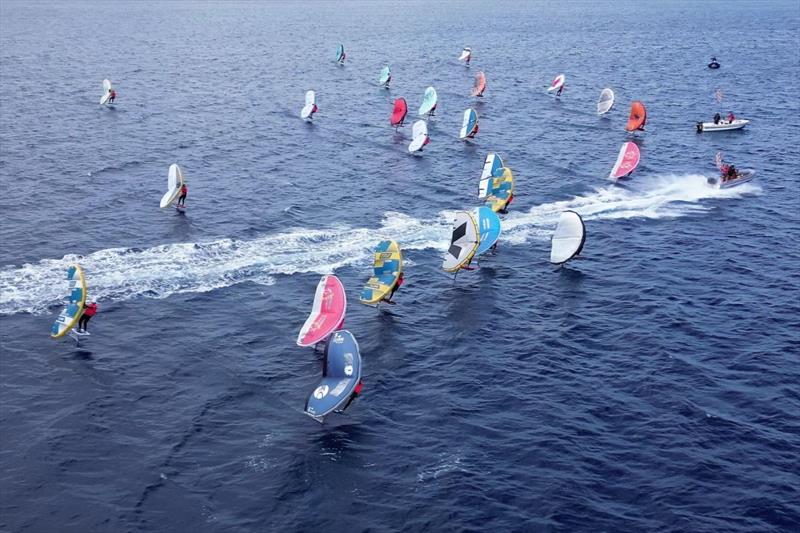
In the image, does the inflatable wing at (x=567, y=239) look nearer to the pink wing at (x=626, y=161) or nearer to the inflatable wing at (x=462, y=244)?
the inflatable wing at (x=462, y=244)

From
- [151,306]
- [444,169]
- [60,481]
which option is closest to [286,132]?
[444,169]

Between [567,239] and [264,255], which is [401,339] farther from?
[567,239]

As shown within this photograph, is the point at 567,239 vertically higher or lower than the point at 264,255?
higher

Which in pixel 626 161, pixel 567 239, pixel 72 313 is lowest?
pixel 72 313

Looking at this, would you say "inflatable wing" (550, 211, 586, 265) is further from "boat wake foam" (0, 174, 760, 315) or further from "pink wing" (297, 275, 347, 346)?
"pink wing" (297, 275, 347, 346)

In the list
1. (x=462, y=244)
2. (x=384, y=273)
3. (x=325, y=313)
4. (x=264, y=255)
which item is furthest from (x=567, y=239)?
(x=264, y=255)

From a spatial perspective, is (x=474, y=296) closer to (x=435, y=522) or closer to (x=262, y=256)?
(x=262, y=256)

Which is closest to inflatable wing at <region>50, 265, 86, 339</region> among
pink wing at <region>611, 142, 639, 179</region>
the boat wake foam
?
the boat wake foam
